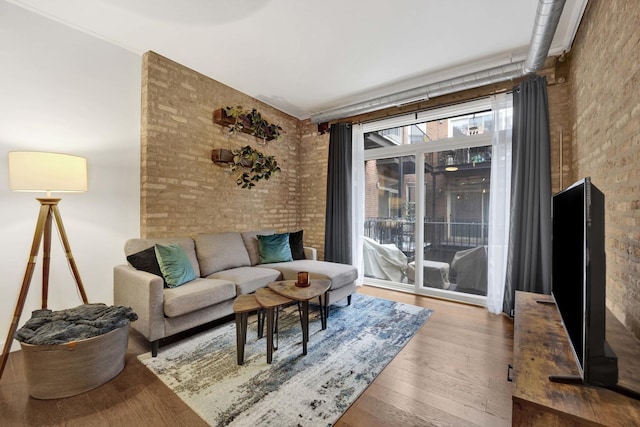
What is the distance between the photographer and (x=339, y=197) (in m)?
4.36

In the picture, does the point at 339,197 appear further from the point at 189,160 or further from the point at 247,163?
the point at 189,160

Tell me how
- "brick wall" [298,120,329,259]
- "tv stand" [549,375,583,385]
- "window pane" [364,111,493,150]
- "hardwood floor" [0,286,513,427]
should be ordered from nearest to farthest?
"tv stand" [549,375,583,385] → "hardwood floor" [0,286,513,427] → "window pane" [364,111,493,150] → "brick wall" [298,120,329,259]

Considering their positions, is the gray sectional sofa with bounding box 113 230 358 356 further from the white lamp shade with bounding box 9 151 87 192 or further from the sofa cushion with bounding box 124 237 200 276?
the white lamp shade with bounding box 9 151 87 192

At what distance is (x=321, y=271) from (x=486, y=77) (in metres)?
2.79

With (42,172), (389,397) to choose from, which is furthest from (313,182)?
(389,397)

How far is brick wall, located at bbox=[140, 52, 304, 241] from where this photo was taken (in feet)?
9.76

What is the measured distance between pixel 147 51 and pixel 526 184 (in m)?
4.24

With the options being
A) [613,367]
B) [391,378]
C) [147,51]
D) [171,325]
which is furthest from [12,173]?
[613,367]

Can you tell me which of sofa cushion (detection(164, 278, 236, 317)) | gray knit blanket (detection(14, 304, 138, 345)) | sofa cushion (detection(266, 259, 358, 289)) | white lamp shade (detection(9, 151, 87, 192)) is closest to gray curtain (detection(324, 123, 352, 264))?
sofa cushion (detection(266, 259, 358, 289))

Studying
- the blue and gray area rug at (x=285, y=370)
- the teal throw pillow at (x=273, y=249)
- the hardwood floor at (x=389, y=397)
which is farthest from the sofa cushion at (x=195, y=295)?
the teal throw pillow at (x=273, y=249)

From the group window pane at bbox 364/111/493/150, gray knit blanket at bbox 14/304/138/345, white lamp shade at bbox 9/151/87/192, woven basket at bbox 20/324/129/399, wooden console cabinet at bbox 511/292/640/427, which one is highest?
window pane at bbox 364/111/493/150

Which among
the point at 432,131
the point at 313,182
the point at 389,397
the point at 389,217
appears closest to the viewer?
the point at 389,397

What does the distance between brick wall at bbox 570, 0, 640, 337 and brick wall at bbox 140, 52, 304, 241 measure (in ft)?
11.9

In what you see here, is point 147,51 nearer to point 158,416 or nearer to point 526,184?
point 158,416
